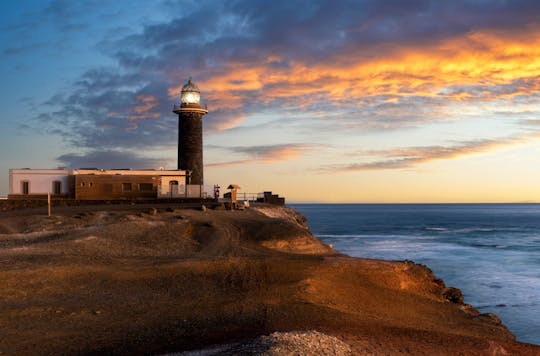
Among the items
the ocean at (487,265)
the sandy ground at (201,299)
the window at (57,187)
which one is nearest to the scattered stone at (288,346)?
the sandy ground at (201,299)

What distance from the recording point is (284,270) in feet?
68.1

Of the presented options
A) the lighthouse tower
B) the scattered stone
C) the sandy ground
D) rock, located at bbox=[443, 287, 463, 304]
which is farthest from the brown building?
the scattered stone

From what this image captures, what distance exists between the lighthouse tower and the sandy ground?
2521cm

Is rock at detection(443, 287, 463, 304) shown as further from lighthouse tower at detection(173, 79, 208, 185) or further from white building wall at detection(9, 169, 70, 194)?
white building wall at detection(9, 169, 70, 194)

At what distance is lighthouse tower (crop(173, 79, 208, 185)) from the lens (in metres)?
54.5

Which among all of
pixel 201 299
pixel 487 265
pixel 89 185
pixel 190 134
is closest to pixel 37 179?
pixel 89 185

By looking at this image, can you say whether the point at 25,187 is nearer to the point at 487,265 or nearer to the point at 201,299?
the point at 201,299

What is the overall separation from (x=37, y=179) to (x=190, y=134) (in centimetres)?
1554

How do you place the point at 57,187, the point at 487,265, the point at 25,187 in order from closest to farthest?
the point at 487,265 → the point at 25,187 → the point at 57,187

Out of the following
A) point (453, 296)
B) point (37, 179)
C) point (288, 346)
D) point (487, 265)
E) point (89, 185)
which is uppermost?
point (37, 179)

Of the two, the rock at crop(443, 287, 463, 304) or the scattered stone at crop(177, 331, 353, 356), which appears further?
the rock at crop(443, 287, 463, 304)

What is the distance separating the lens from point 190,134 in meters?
54.6

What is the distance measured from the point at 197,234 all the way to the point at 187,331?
56.2 feet

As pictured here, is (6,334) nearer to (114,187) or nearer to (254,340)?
(254,340)
